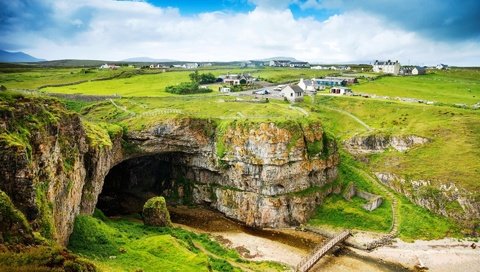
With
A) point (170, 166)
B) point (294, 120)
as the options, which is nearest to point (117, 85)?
point (170, 166)

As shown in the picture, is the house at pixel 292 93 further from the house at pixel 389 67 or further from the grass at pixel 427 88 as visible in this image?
the house at pixel 389 67

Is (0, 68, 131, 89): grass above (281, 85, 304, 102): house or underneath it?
above

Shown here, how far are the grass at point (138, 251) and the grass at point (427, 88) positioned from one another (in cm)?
8562

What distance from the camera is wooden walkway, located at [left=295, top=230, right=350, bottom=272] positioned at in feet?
170

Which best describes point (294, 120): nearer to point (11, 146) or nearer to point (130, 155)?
point (130, 155)

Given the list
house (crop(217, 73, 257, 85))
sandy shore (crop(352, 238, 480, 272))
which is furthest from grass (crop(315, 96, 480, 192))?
house (crop(217, 73, 257, 85))

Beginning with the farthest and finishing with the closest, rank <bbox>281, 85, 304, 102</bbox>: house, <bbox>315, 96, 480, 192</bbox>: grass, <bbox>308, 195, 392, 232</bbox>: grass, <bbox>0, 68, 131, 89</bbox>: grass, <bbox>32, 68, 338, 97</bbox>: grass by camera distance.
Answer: <bbox>281, 85, 304, 102</bbox>: house, <bbox>32, 68, 338, 97</bbox>: grass, <bbox>315, 96, 480, 192</bbox>: grass, <bbox>308, 195, 392, 232</bbox>: grass, <bbox>0, 68, 131, 89</bbox>: grass

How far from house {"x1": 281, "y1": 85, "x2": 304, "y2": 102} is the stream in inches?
1661

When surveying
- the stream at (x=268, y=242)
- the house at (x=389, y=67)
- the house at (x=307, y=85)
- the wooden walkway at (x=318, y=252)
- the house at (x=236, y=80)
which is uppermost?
the house at (x=389, y=67)

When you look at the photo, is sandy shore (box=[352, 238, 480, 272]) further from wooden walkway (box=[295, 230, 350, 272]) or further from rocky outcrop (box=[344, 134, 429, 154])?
rocky outcrop (box=[344, 134, 429, 154])

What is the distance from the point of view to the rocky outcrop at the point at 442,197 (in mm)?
68188

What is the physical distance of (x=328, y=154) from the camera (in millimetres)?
75062

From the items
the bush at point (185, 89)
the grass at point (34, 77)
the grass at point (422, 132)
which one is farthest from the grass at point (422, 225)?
the grass at point (34, 77)

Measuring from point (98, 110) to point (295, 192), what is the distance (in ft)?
137
